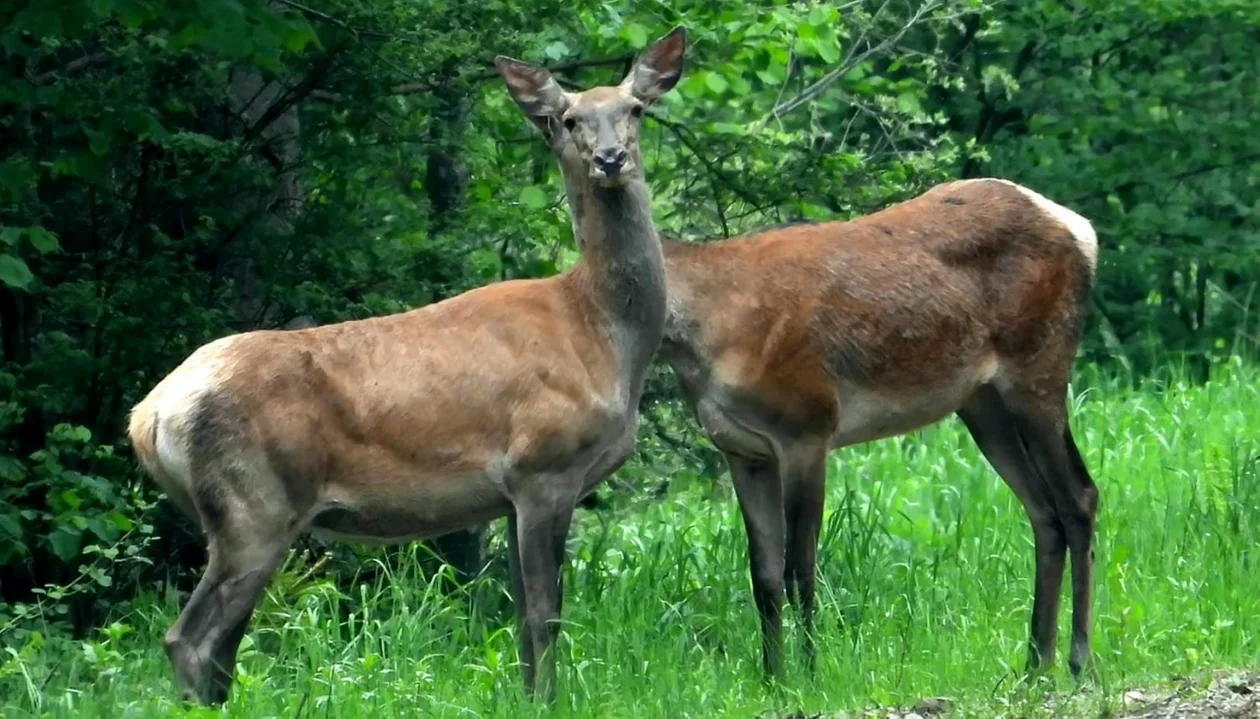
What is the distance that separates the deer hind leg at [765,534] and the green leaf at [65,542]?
2.50 meters

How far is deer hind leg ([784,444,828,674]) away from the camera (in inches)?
284

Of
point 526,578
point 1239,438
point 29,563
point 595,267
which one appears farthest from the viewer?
point 1239,438

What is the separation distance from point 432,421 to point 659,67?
69.7 inches

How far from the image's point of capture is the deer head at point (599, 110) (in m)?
6.85

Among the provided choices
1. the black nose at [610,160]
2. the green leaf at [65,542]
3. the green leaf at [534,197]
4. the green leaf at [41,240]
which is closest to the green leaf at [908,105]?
the green leaf at [534,197]

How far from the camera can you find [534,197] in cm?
945

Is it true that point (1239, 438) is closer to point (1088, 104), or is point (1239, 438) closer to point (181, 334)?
point (1088, 104)

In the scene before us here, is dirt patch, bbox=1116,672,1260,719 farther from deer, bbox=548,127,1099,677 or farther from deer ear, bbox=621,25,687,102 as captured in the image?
deer ear, bbox=621,25,687,102

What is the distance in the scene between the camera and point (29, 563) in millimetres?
8148

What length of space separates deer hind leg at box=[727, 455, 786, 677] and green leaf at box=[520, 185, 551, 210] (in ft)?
7.59

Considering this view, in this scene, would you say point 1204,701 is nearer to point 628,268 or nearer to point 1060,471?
point 1060,471

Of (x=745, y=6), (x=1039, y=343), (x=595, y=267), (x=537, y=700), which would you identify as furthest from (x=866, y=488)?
(x=537, y=700)

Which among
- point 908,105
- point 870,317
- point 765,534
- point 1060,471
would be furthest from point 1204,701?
point 908,105

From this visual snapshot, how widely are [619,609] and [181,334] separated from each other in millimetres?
2175
